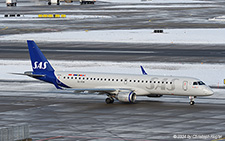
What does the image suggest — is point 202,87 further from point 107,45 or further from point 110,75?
point 107,45

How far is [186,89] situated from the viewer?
56844 millimetres

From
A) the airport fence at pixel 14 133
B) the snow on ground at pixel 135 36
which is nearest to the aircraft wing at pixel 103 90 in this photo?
the airport fence at pixel 14 133

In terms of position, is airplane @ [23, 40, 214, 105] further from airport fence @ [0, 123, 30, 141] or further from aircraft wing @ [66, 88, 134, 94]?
airport fence @ [0, 123, 30, 141]

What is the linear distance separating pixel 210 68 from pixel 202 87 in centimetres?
2763

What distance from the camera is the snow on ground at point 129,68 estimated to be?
258ft

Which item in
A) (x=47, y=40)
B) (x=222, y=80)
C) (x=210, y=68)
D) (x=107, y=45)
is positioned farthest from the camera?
(x=47, y=40)

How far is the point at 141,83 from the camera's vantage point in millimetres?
58219

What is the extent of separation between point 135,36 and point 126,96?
73.1 m

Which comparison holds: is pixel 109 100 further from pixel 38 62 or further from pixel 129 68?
pixel 129 68

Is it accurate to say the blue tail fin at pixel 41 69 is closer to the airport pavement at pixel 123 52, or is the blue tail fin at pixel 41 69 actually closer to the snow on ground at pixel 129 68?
the snow on ground at pixel 129 68

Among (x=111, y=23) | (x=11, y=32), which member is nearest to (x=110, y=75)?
(x=11, y=32)

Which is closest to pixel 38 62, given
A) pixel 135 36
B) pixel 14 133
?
pixel 14 133

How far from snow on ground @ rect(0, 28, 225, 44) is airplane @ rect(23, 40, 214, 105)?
61.1 meters

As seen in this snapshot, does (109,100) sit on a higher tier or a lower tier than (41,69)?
lower
